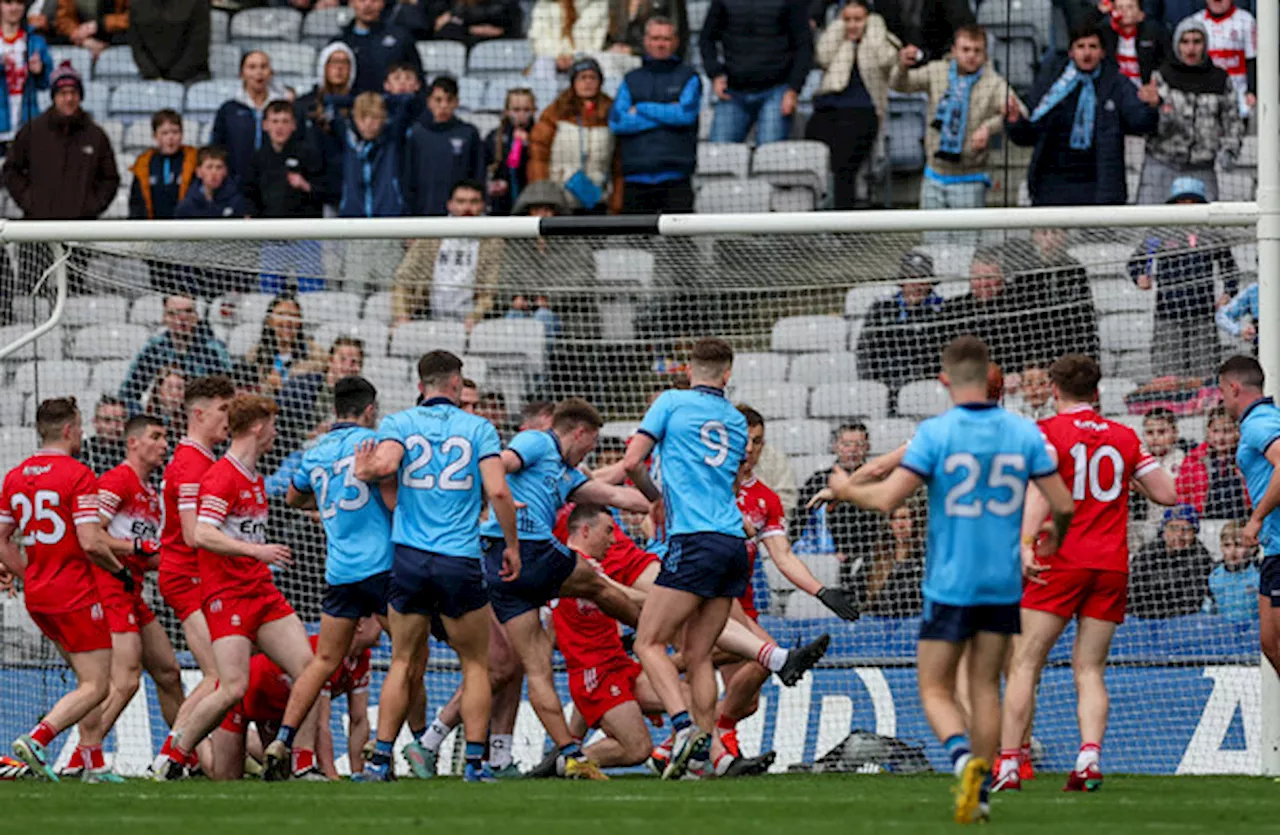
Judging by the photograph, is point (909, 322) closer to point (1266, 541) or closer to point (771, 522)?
point (771, 522)

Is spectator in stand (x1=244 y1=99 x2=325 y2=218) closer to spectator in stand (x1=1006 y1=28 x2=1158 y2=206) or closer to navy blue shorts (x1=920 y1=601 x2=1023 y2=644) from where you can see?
spectator in stand (x1=1006 y1=28 x2=1158 y2=206)

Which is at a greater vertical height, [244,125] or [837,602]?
[244,125]

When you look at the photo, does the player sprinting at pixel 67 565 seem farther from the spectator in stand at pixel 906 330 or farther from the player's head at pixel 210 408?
the spectator in stand at pixel 906 330

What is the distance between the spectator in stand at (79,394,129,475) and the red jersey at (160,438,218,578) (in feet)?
6.88

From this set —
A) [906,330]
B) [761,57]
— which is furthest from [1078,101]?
[761,57]

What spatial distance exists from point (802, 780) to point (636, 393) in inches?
159

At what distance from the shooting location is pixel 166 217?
1722cm

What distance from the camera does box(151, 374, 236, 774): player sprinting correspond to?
11750 millimetres

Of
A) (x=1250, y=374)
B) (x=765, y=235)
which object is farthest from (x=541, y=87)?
(x=1250, y=374)

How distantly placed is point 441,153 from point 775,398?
4.01 m

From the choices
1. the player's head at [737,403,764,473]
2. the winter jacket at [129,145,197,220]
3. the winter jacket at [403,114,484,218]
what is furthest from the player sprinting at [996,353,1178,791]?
the winter jacket at [129,145,197,220]

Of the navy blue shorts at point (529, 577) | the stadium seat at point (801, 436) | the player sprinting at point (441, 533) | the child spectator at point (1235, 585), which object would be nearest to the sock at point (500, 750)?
the navy blue shorts at point (529, 577)

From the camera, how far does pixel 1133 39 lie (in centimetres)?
1620

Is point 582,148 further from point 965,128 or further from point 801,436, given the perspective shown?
point 801,436
